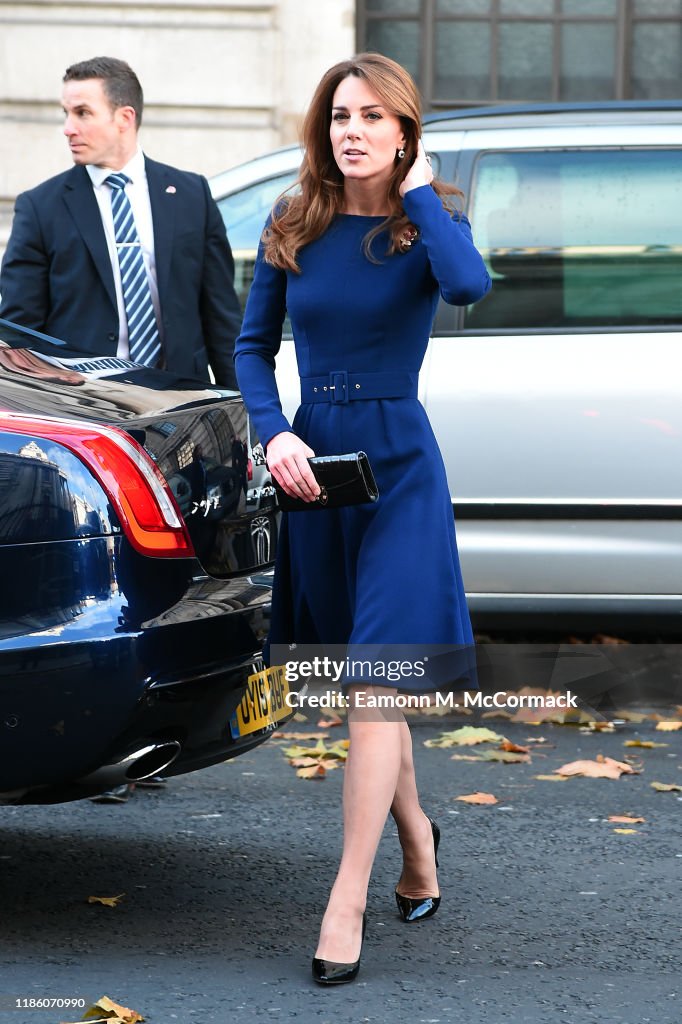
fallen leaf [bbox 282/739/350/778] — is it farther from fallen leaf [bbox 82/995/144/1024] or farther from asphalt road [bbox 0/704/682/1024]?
fallen leaf [bbox 82/995/144/1024]

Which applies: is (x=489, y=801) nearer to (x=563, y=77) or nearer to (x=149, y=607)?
(x=149, y=607)

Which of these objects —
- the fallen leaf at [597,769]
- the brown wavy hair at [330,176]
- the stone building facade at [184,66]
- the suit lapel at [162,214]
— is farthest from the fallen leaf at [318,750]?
the stone building facade at [184,66]

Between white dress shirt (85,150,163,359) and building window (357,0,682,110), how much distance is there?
24.1ft

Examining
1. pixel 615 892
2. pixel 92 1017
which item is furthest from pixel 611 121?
pixel 92 1017

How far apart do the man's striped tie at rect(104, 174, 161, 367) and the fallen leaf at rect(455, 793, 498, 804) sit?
5.04ft

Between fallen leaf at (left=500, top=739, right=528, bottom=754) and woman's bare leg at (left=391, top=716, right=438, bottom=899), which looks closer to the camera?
woman's bare leg at (left=391, top=716, right=438, bottom=899)

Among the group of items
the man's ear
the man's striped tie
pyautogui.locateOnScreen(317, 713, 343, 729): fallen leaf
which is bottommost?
pyautogui.locateOnScreen(317, 713, 343, 729): fallen leaf

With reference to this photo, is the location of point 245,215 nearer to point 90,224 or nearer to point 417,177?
point 90,224

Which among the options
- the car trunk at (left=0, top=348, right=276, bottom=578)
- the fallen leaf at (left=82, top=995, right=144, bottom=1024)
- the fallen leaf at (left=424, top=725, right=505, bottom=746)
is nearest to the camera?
the fallen leaf at (left=82, top=995, right=144, bottom=1024)

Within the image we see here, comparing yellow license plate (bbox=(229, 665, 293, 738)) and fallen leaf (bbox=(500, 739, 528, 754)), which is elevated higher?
yellow license plate (bbox=(229, 665, 293, 738))

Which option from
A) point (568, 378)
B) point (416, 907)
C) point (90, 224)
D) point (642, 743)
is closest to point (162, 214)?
point (90, 224)

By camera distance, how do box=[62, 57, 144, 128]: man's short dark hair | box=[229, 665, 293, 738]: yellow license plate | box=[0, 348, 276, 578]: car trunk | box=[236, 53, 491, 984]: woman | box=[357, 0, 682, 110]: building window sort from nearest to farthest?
box=[236, 53, 491, 984]: woman
box=[0, 348, 276, 578]: car trunk
box=[229, 665, 293, 738]: yellow license plate
box=[62, 57, 144, 128]: man's short dark hair
box=[357, 0, 682, 110]: building window

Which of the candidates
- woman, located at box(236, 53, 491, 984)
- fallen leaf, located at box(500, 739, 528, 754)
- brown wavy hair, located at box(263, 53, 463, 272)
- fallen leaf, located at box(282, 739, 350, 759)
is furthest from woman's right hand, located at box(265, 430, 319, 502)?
fallen leaf, located at box(500, 739, 528, 754)

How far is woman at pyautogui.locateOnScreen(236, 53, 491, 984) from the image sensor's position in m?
3.31
